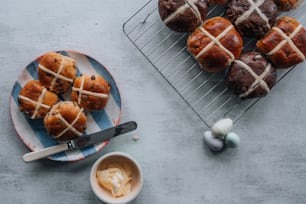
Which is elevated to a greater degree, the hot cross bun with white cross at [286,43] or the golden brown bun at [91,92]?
the golden brown bun at [91,92]

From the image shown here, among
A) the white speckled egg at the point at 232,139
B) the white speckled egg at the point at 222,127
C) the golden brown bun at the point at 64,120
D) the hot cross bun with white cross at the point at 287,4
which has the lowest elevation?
the white speckled egg at the point at 232,139

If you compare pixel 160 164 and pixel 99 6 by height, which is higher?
pixel 99 6

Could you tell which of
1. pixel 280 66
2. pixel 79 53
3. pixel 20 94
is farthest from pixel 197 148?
pixel 20 94

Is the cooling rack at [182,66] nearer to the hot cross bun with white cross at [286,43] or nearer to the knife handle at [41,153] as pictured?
the hot cross bun with white cross at [286,43]

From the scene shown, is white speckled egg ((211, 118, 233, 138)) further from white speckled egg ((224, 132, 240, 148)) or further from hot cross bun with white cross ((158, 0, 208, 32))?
hot cross bun with white cross ((158, 0, 208, 32))

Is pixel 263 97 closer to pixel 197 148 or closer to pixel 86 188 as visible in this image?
pixel 197 148

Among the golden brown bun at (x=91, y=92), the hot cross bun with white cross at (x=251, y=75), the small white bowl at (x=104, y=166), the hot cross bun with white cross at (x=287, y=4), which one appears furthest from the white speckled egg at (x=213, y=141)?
the hot cross bun with white cross at (x=287, y=4)

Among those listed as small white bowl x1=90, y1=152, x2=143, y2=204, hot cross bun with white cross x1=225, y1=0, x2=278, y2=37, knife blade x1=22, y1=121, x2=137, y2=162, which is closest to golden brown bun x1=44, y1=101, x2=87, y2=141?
knife blade x1=22, y1=121, x2=137, y2=162
